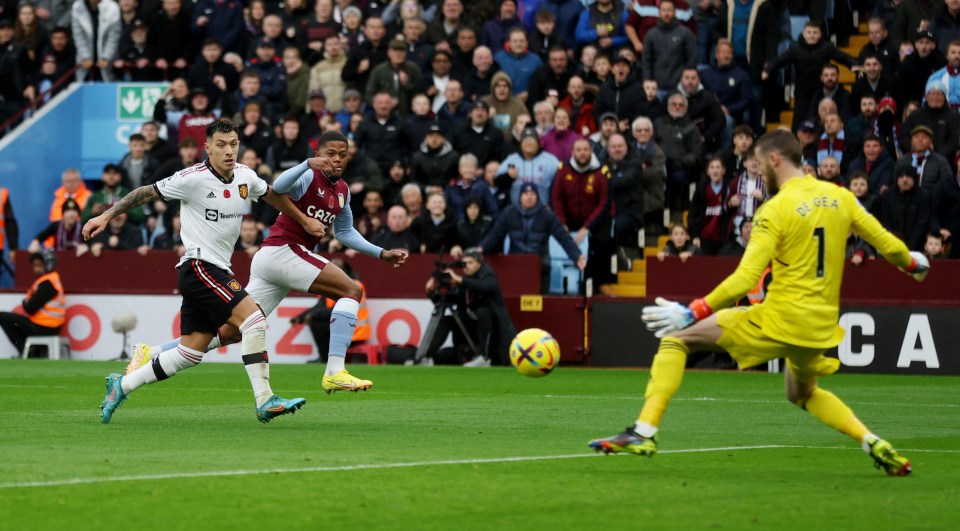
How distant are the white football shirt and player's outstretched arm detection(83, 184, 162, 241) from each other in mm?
162

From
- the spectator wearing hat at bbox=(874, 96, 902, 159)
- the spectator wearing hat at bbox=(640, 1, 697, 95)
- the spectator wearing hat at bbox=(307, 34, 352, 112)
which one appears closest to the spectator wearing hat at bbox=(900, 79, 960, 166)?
the spectator wearing hat at bbox=(874, 96, 902, 159)

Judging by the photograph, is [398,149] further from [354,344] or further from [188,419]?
[188,419]

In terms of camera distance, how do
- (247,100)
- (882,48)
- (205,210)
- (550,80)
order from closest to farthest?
(205,210) < (882,48) < (550,80) < (247,100)

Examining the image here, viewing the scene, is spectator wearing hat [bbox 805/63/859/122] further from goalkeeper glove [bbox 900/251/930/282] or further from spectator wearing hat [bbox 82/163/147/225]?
goalkeeper glove [bbox 900/251/930/282]

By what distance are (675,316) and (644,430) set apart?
0.67 m

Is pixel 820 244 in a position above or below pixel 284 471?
above

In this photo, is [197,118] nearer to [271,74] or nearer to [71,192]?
[271,74]

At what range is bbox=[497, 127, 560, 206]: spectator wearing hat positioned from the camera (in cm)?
2302

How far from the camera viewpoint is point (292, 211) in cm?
1357

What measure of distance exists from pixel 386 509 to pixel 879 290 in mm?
15381

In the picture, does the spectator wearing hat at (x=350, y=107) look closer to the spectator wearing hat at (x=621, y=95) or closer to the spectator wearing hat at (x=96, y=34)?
the spectator wearing hat at (x=621, y=95)

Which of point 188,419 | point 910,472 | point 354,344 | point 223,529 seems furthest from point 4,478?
point 354,344

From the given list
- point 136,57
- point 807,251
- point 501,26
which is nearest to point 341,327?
point 807,251

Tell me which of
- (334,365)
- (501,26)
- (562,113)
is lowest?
(334,365)
